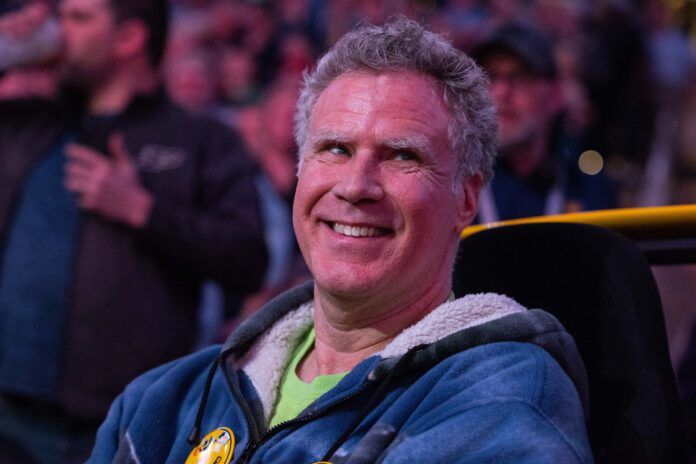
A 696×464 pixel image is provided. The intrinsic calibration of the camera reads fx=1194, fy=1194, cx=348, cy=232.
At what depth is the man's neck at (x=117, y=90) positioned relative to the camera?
14.1ft

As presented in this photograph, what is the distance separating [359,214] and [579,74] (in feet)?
16.7

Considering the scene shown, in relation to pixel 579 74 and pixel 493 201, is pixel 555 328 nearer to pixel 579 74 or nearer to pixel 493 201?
pixel 493 201

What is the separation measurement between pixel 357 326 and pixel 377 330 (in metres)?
0.04

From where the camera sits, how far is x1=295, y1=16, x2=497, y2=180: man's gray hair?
2.39m

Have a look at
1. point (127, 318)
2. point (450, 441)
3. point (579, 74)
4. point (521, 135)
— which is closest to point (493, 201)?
point (521, 135)

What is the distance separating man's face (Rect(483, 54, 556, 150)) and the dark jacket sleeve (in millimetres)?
1026

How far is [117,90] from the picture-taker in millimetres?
4312

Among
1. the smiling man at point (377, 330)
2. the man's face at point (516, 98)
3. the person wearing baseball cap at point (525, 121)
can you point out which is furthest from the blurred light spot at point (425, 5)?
the smiling man at point (377, 330)

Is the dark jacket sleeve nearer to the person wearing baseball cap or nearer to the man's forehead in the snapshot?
the person wearing baseball cap

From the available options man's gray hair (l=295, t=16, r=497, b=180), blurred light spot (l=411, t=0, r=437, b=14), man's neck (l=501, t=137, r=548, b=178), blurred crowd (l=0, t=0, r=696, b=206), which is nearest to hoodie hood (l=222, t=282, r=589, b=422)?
man's gray hair (l=295, t=16, r=497, b=180)

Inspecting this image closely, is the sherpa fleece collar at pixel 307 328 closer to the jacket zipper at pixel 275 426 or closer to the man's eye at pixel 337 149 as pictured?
the jacket zipper at pixel 275 426

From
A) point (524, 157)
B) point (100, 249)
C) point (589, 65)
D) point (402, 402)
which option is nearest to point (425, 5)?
point (589, 65)

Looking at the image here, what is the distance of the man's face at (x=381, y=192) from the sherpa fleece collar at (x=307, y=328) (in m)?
0.12

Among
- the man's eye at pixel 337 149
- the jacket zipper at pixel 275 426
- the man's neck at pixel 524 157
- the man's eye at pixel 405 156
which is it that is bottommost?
the jacket zipper at pixel 275 426
